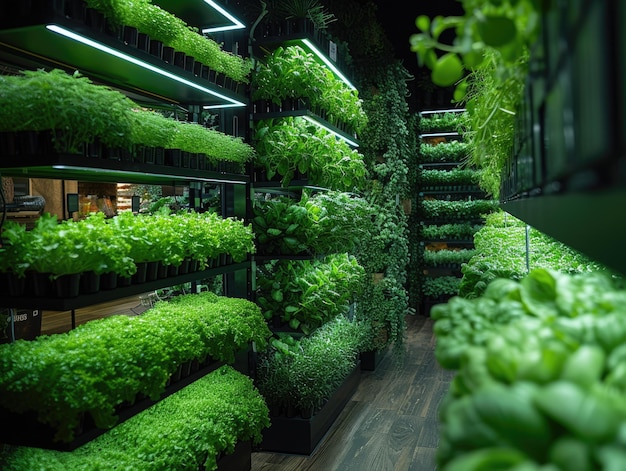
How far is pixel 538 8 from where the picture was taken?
638 millimetres

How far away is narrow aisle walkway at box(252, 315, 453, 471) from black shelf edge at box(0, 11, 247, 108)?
252 cm

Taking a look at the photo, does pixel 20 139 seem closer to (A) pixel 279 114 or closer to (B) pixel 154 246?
(B) pixel 154 246

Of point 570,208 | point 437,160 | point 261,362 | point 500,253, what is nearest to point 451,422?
point 570,208

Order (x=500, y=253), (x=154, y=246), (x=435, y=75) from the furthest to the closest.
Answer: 1. (x=500, y=253)
2. (x=154, y=246)
3. (x=435, y=75)

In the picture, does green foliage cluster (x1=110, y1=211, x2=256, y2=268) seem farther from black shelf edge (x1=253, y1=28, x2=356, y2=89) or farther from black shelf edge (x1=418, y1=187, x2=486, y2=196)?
black shelf edge (x1=418, y1=187, x2=486, y2=196)

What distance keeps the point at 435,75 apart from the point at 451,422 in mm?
503

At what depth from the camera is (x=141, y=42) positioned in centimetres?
274

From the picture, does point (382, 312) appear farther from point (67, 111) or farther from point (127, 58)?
point (67, 111)

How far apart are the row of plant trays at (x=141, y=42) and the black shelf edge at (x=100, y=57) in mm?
26

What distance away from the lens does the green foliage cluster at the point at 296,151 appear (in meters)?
4.14

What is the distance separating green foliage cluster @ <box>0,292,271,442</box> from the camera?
1.98 meters

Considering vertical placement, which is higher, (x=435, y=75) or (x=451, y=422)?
(x=435, y=75)

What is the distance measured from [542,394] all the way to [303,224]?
12.2 ft

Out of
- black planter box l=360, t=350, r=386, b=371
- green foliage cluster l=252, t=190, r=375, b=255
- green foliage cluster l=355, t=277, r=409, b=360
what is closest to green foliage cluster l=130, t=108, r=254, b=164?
green foliage cluster l=252, t=190, r=375, b=255
